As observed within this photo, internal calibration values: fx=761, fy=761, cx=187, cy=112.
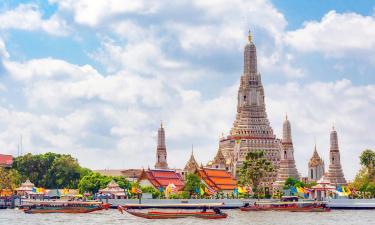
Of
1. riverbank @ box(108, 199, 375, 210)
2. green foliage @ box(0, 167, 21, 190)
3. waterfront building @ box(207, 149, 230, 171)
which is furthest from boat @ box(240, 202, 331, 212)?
waterfront building @ box(207, 149, 230, 171)

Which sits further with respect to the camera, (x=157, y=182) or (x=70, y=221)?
(x=157, y=182)

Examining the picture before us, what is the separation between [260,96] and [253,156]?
52.7 metres

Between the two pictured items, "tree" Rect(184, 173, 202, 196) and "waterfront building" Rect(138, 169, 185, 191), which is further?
"waterfront building" Rect(138, 169, 185, 191)

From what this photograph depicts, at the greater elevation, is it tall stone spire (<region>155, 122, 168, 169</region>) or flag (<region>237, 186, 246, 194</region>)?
tall stone spire (<region>155, 122, 168, 169</region>)

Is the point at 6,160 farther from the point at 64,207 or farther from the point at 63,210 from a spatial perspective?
the point at 63,210

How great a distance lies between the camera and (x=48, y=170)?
122812 mm

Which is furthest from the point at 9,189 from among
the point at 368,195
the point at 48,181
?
the point at 368,195

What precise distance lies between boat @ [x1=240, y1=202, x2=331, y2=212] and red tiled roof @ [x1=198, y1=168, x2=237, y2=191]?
979 inches

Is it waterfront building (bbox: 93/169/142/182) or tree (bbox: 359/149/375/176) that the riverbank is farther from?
waterfront building (bbox: 93/169/142/182)

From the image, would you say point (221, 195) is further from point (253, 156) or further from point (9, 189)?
point (9, 189)

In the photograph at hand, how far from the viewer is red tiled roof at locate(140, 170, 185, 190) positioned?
113500mm

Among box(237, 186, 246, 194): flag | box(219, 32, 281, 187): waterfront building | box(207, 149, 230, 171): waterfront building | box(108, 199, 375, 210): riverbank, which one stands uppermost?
box(219, 32, 281, 187): waterfront building

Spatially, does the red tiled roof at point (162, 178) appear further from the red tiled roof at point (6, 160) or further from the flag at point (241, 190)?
A: the red tiled roof at point (6, 160)

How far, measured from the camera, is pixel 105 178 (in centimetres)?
11231
